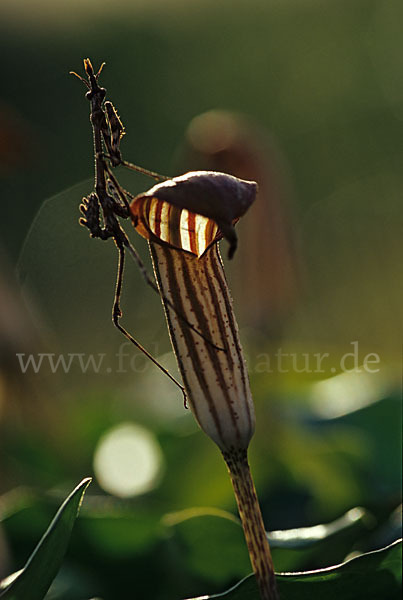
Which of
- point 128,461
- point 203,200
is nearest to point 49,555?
point 203,200

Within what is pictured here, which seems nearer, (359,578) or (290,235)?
(359,578)

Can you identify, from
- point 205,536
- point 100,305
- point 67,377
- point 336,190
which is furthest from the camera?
point 336,190

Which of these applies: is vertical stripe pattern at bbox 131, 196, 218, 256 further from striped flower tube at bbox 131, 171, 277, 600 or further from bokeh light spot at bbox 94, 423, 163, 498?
bokeh light spot at bbox 94, 423, 163, 498

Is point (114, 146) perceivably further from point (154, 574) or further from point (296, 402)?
point (296, 402)

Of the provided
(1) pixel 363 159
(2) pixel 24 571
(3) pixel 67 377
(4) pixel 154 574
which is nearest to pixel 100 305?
(3) pixel 67 377

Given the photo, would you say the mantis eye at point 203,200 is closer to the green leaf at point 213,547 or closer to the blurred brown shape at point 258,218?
the green leaf at point 213,547

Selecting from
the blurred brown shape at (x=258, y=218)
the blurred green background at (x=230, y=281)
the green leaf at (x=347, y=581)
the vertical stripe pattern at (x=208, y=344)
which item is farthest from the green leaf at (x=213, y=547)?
the blurred brown shape at (x=258, y=218)
